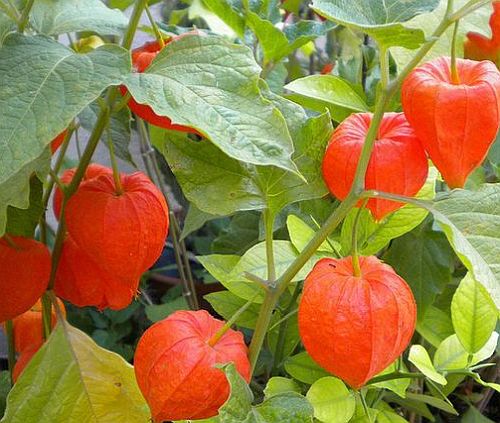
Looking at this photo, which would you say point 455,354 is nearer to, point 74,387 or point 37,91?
point 74,387

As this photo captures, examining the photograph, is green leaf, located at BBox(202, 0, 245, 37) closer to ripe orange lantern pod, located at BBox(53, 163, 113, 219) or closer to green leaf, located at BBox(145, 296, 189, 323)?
ripe orange lantern pod, located at BBox(53, 163, 113, 219)

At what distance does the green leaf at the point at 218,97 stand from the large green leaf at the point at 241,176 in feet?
0.22

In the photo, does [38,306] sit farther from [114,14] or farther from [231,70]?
[231,70]

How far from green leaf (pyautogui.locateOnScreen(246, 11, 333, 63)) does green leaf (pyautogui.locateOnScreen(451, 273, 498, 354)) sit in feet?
0.83

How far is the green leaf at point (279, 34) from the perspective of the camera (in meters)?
0.69

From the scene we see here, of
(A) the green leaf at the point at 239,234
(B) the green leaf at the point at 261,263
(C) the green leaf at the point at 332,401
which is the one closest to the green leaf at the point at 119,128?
(B) the green leaf at the point at 261,263

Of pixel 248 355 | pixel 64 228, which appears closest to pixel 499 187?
pixel 248 355

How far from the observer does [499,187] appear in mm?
461

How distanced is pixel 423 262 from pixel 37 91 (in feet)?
1.51

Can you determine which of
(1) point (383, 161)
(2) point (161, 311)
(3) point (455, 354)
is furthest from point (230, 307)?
(2) point (161, 311)

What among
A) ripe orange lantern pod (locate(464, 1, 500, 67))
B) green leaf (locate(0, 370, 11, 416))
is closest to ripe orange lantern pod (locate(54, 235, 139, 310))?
green leaf (locate(0, 370, 11, 416))

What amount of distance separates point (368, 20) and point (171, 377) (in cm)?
23

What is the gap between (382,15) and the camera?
0.47 meters

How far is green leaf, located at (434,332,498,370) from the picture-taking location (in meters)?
0.66
